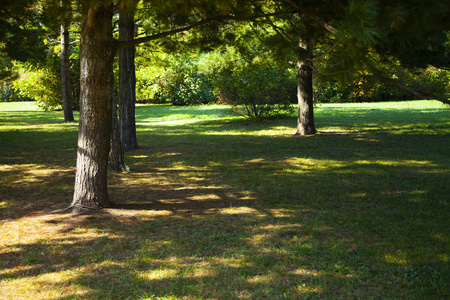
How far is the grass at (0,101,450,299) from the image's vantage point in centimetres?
325

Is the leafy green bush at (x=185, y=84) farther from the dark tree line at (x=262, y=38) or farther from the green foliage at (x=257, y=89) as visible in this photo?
the dark tree line at (x=262, y=38)

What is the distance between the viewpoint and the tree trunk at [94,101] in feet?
15.8

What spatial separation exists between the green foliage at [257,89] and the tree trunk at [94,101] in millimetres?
10966

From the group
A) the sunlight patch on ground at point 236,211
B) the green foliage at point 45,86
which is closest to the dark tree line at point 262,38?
the sunlight patch on ground at point 236,211

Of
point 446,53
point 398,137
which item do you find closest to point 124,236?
point 446,53

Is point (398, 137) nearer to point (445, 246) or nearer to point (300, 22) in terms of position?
point (300, 22)

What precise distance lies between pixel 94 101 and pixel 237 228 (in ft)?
7.37

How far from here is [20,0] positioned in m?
7.74

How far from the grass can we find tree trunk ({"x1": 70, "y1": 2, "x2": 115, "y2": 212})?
0.41 metres

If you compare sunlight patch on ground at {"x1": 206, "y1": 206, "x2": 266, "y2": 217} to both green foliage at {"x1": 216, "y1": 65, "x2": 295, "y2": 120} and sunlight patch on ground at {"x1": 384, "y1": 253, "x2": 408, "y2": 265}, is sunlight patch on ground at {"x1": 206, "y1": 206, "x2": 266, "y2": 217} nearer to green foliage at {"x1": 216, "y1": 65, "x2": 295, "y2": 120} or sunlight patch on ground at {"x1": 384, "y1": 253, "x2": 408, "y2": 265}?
sunlight patch on ground at {"x1": 384, "y1": 253, "x2": 408, "y2": 265}

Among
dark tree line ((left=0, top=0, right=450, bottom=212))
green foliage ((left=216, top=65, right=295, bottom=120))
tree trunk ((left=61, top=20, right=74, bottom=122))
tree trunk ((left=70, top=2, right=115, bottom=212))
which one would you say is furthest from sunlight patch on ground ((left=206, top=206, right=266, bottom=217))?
tree trunk ((left=61, top=20, right=74, bottom=122))

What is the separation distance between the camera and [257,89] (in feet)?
52.4

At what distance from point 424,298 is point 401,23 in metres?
2.18

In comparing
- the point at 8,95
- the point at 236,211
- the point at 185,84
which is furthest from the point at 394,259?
the point at 8,95
